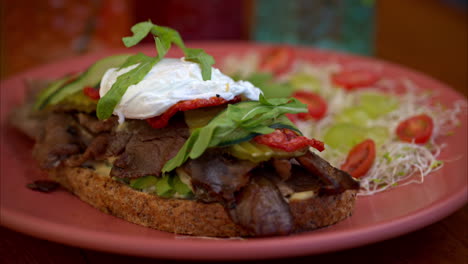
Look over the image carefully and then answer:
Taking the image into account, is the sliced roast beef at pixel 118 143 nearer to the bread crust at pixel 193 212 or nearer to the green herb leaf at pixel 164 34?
the bread crust at pixel 193 212

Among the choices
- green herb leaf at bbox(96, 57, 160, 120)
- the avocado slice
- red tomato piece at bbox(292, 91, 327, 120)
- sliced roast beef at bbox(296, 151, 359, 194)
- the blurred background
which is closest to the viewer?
sliced roast beef at bbox(296, 151, 359, 194)

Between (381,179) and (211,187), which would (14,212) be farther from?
(381,179)

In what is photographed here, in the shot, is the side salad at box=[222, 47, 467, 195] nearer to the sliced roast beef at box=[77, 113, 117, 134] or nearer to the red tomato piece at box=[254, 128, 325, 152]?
the red tomato piece at box=[254, 128, 325, 152]

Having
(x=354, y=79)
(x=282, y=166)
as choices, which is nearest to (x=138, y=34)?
(x=282, y=166)

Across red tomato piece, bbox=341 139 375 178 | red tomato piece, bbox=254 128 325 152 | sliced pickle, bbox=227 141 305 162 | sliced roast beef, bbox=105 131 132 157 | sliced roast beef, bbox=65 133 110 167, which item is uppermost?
red tomato piece, bbox=254 128 325 152

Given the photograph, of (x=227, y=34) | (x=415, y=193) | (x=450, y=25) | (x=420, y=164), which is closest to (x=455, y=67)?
(x=450, y=25)

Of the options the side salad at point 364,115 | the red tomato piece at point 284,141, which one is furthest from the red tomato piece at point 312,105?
the red tomato piece at point 284,141

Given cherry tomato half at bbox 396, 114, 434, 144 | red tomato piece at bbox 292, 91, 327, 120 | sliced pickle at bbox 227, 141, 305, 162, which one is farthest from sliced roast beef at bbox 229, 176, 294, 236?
red tomato piece at bbox 292, 91, 327, 120
